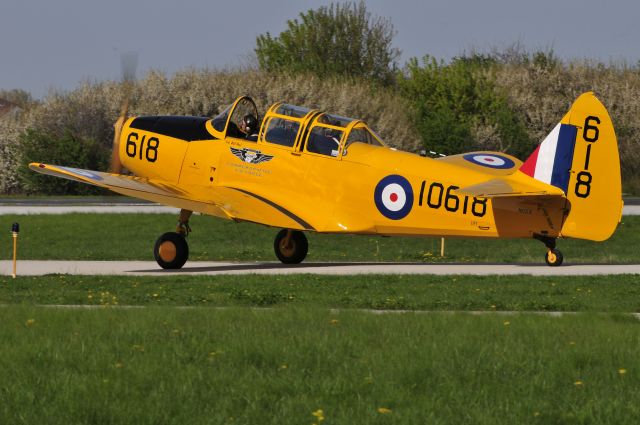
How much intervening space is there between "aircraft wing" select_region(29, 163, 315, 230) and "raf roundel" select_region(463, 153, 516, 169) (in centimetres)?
305

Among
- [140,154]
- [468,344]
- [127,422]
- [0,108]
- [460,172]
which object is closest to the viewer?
[127,422]

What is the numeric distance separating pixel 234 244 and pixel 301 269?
28.8 feet

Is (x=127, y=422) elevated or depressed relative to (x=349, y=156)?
depressed

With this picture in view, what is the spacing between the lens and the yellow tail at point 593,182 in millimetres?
19000

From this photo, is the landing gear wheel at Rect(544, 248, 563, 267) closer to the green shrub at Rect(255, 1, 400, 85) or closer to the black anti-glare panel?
the black anti-glare panel

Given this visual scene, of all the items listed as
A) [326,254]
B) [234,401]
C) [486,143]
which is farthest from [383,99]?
[234,401]

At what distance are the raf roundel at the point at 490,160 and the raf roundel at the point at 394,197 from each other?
1639 millimetres

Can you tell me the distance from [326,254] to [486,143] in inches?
1337

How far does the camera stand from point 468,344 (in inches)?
424

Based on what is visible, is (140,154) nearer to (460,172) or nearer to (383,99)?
(460,172)

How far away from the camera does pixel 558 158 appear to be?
19188 mm

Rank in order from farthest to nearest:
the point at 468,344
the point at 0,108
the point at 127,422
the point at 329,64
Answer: the point at 0,108
the point at 329,64
the point at 468,344
the point at 127,422

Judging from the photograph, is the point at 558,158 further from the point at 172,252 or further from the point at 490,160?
the point at 172,252

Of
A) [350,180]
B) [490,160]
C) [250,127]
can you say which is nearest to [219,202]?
[250,127]
